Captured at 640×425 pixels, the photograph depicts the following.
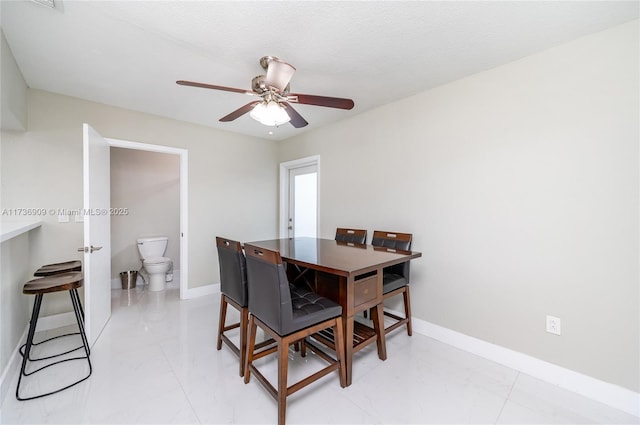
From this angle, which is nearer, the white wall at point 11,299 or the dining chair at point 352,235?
the white wall at point 11,299

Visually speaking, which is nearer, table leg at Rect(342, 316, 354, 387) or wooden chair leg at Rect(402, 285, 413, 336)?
table leg at Rect(342, 316, 354, 387)

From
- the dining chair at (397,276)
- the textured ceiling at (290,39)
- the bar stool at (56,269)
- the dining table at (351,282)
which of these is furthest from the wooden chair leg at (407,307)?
the bar stool at (56,269)

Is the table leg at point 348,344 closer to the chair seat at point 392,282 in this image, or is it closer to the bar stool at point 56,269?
the chair seat at point 392,282

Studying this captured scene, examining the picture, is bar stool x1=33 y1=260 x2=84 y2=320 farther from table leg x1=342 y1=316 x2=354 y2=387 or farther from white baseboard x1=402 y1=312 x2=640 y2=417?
white baseboard x1=402 y1=312 x2=640 y2=417

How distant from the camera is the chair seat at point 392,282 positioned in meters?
2.26

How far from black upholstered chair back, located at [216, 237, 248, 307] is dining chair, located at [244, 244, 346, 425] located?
0.73 feet

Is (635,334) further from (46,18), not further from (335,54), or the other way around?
(46,18)

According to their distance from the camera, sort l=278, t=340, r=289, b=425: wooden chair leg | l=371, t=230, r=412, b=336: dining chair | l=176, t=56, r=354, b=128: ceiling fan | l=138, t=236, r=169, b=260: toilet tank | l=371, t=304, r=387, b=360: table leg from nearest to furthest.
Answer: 1. l=278, t=340, r=289, b=425: wooden chair leg
2. l=176, t=56, r=354, b=128: ceiling fan
3. l=371, t=304, r=387, b=360: table leg
4. l=371, t=230, r=412, b=336: dining chair
5. l=138, t=236, r=169, b=260: toilet tank

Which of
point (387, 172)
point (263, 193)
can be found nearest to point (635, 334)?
point (387, 172)

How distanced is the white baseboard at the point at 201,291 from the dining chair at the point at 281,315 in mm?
2163

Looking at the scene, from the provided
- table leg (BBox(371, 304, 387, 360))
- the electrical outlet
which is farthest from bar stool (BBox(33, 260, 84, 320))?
the electrical outlet

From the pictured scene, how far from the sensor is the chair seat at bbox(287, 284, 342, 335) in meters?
1.58

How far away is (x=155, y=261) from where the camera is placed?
3.88m

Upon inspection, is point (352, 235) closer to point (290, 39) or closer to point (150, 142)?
point (290, 39)
